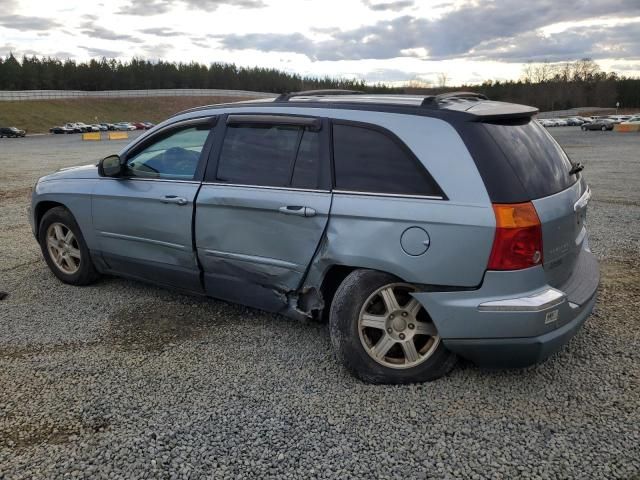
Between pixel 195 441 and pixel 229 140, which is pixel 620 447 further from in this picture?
pixel 229 140

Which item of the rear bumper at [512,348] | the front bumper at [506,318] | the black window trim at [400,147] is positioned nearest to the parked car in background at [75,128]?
the black window trim at [400,147]

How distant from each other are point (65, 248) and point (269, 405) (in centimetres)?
313

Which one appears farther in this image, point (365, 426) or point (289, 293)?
point (289, 293)

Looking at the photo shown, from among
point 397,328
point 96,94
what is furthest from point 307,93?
point 96,94

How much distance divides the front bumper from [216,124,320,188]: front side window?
45.5 inches

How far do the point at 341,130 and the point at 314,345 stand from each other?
1.55 meters

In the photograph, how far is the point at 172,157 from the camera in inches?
176

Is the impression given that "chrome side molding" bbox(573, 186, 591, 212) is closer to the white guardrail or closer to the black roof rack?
the black roof rack

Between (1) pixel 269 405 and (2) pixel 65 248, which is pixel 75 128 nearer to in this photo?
(2) pixel 65 248

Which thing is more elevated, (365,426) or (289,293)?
(289,293)

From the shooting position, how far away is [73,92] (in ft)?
324

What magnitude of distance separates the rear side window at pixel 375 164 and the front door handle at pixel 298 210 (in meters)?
0.24

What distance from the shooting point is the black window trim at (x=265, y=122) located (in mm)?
3529

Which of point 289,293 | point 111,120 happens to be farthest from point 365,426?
point 111,120
